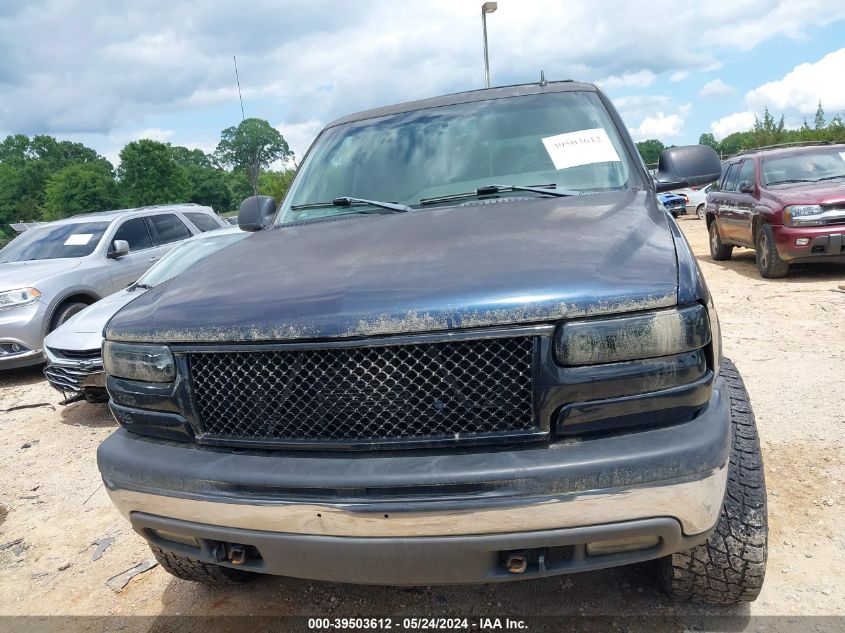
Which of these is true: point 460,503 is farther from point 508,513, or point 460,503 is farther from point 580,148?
point 580,148

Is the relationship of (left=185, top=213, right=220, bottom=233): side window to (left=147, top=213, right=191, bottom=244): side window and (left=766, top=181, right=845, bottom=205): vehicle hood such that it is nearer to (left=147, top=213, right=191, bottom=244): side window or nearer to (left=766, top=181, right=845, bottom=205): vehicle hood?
(left=147, top=213, right=191, bottom=244): side window

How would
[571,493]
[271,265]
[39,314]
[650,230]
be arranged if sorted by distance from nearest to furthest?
1. [571,493]
2. [650,230]
3. [271,265]
4. [39,314]

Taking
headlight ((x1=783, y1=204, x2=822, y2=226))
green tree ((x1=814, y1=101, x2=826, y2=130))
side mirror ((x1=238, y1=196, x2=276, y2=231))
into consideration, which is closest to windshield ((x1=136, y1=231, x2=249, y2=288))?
side mirror ((x1=238, y1=196, x2=276, y2=231))

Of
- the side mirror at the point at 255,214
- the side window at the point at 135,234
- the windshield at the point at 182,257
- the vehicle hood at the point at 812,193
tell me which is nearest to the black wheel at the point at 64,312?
the side window at the point at 135,234

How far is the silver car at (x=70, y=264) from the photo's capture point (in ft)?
25.4

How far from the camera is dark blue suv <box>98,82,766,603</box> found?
1745mm

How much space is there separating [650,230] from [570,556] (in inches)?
42.1

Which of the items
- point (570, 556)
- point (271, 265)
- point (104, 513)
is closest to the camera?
point (570, 556)

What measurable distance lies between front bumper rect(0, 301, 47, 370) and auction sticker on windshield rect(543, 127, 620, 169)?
274 inches

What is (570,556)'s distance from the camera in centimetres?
185

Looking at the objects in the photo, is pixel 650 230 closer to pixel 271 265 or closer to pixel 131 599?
pixel 271 265

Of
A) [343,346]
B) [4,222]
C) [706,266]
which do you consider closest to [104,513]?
[343,346]

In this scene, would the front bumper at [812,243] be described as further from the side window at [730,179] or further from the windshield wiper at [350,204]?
the windshield wiper at [350,204]

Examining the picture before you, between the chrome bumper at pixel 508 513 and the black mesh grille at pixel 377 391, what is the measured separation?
21 cm
